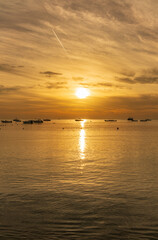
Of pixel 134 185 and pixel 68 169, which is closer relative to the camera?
pixel 134 185

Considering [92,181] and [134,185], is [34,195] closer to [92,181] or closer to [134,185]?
[92,181]

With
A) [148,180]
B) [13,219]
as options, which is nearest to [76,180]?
[148,180]

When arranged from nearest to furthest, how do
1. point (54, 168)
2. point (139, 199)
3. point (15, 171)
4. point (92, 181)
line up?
1. point (139, 199)
2. point (92, 181)
3. point (15, 171)
4. point (54, 168)

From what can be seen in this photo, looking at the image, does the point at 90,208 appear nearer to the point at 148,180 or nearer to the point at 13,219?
the point at 13,219

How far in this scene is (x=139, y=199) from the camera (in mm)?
19578

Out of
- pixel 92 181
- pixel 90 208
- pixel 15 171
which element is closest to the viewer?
pixel 90 208

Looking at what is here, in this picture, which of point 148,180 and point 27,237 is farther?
point 148,180

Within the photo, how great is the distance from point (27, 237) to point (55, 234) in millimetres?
1520

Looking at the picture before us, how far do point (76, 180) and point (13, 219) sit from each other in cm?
1132

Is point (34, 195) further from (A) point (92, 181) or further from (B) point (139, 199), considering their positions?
(B) point (139, 199)

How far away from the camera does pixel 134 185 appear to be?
24.0m

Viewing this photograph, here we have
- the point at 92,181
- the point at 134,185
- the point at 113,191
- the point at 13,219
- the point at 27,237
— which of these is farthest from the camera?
the point at 92,181

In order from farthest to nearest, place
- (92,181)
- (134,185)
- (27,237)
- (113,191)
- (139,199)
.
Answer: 1. (92,181)
2. (134,185)
3. (113,191)
4. (139,199)
5. (27,237)

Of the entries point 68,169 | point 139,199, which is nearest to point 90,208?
point 139,199
